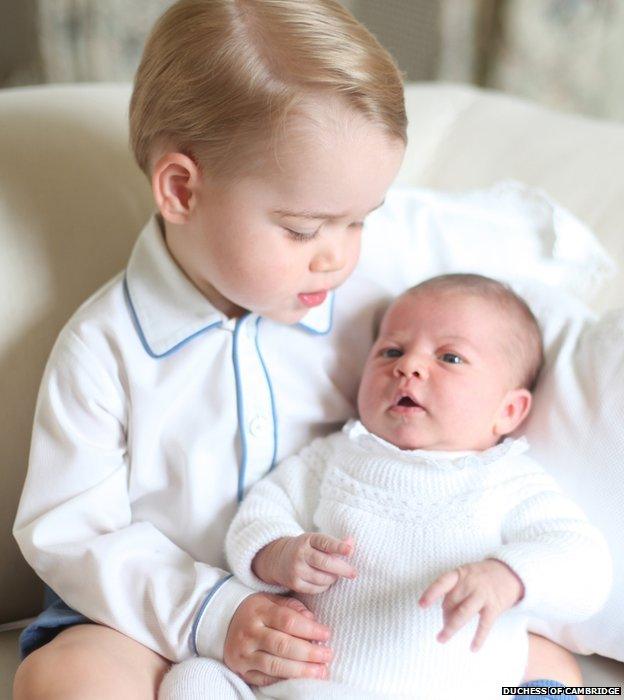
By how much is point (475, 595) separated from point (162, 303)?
458mm

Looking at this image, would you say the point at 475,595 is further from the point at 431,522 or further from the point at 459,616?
the point at 431,522

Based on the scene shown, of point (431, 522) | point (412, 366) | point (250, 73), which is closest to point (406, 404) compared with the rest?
point (412, 366)

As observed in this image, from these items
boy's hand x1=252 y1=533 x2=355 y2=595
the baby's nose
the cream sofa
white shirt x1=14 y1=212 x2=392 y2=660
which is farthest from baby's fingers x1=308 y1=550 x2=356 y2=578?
the cream sofa

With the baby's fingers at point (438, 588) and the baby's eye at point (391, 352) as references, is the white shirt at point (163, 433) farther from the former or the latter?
the baby's fingers at point (438, 588)

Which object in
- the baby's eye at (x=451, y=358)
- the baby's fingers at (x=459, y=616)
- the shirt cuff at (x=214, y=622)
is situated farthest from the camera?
the baby's eye at (x=451, y=358)

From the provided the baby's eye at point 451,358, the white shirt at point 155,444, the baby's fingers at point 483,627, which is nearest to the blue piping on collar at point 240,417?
the white shirt at point 155,444

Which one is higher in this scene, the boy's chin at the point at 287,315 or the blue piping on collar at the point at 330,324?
the boy's chin at the point at 287,315

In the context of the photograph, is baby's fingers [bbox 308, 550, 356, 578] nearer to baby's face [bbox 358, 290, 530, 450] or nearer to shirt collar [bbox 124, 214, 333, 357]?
baby's face [bbox 358, 290, 530, 450]

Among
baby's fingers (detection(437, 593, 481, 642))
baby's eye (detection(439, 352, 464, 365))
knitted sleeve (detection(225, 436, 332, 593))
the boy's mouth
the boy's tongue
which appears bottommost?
knitted sleeve (detection(225, 436, 332, 593))

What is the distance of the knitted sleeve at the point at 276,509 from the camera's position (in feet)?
3.24

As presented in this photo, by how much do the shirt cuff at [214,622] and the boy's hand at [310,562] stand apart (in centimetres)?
5

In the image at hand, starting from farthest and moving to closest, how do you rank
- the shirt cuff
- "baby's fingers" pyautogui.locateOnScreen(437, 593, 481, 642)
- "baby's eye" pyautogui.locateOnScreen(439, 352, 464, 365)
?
"baby's eye" pyautogui.locateOnScreen(439, 352, 464, 365)
the shirt cuff
"baby's fingers" pyautogui.locateOnScreen(437, 593, 481, 642)

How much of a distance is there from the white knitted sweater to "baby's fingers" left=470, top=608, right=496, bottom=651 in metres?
0.05

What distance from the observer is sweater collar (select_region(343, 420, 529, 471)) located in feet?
3.29
